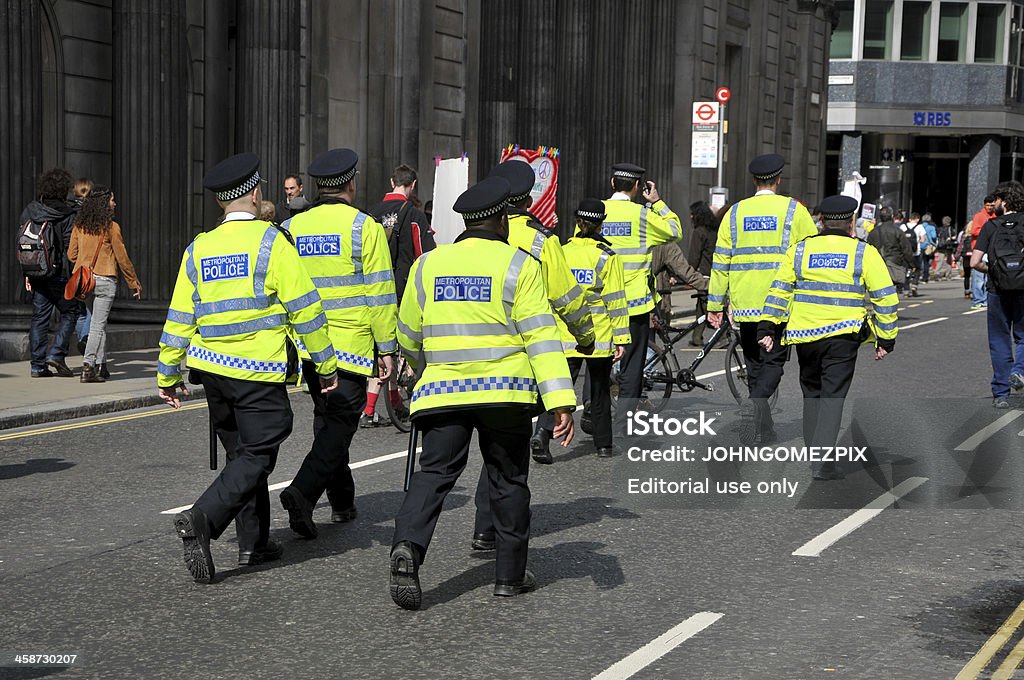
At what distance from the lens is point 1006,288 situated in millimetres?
13289

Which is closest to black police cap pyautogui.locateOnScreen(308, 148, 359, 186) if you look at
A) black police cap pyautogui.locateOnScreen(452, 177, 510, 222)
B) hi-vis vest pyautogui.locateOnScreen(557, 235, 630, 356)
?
black police cap pyautogui.locateOnScreen(452, 177, 510, 222)

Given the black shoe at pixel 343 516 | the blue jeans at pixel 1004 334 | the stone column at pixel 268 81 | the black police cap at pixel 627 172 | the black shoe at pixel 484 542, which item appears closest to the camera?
the black shoe at pixel 484 542

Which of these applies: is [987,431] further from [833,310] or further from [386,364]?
[386,364]

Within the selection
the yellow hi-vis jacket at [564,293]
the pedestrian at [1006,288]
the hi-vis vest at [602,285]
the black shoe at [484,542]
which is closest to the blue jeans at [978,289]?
the pedestrian at [1006,288]

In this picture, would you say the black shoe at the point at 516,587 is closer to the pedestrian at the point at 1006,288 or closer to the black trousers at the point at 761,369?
the black trousers at the point at 761,369

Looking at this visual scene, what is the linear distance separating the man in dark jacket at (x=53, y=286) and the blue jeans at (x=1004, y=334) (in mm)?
8771

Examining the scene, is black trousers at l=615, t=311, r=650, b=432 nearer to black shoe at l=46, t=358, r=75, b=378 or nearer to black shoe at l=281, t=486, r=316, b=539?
black shoe at l=281, t=486, r=316, b=539

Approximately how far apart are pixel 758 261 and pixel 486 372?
495 centimetres

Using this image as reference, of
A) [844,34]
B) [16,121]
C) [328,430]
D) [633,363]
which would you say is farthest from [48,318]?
[844,34]

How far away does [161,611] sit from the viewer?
627cm

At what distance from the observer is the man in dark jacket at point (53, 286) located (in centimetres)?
1443

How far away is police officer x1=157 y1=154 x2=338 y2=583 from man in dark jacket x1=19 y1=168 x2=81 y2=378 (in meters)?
8.01

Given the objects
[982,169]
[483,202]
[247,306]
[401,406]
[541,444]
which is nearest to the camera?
[483,202]

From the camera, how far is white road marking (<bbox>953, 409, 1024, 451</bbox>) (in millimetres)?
11006
